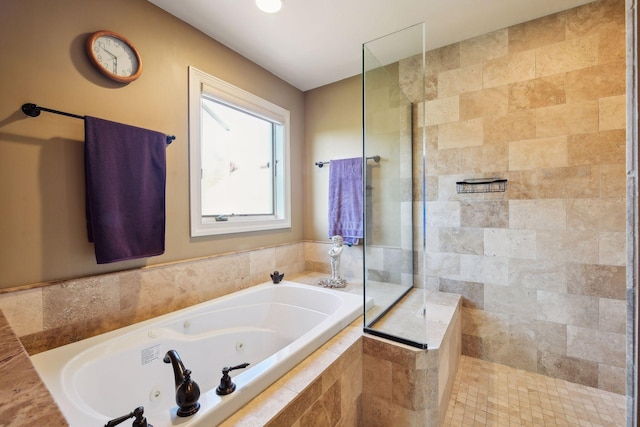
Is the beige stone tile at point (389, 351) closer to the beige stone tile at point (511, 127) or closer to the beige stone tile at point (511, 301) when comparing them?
the beige stone tile at point (511, 301)

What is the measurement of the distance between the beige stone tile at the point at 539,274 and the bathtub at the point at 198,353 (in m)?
1.22

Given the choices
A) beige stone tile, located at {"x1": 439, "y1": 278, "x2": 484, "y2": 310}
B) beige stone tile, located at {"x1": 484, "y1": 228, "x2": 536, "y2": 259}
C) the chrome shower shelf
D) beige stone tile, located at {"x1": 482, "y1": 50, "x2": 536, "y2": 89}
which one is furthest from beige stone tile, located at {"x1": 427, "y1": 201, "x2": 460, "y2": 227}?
beige stone tile, located at {"x1": 482, "y1": 50, "x2": 536, "y2": 89}

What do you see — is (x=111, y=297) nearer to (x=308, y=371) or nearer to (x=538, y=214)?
(x=308, y=371)

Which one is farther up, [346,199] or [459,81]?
[459,81]

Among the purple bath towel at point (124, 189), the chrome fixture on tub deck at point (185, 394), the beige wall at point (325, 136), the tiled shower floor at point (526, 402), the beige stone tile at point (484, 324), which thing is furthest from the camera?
the beige wall at point (325, 136)

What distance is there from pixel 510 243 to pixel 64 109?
288cm

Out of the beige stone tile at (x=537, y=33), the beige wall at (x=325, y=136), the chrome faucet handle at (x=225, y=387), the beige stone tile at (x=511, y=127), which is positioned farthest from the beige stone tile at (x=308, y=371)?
the beige stone tile at (x=537, y=33)

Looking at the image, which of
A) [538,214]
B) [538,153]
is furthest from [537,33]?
[538,214]

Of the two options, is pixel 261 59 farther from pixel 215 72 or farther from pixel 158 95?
pixel 158 95

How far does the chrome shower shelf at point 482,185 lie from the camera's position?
196 cm

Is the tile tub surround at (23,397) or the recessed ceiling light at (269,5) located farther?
the recessed ceiling light at (269,5)

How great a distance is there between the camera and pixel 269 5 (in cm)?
165

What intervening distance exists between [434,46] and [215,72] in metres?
1.80

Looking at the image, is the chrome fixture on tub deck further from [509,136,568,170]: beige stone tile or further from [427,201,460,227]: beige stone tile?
[509,136,568,170]: beige stone tile
